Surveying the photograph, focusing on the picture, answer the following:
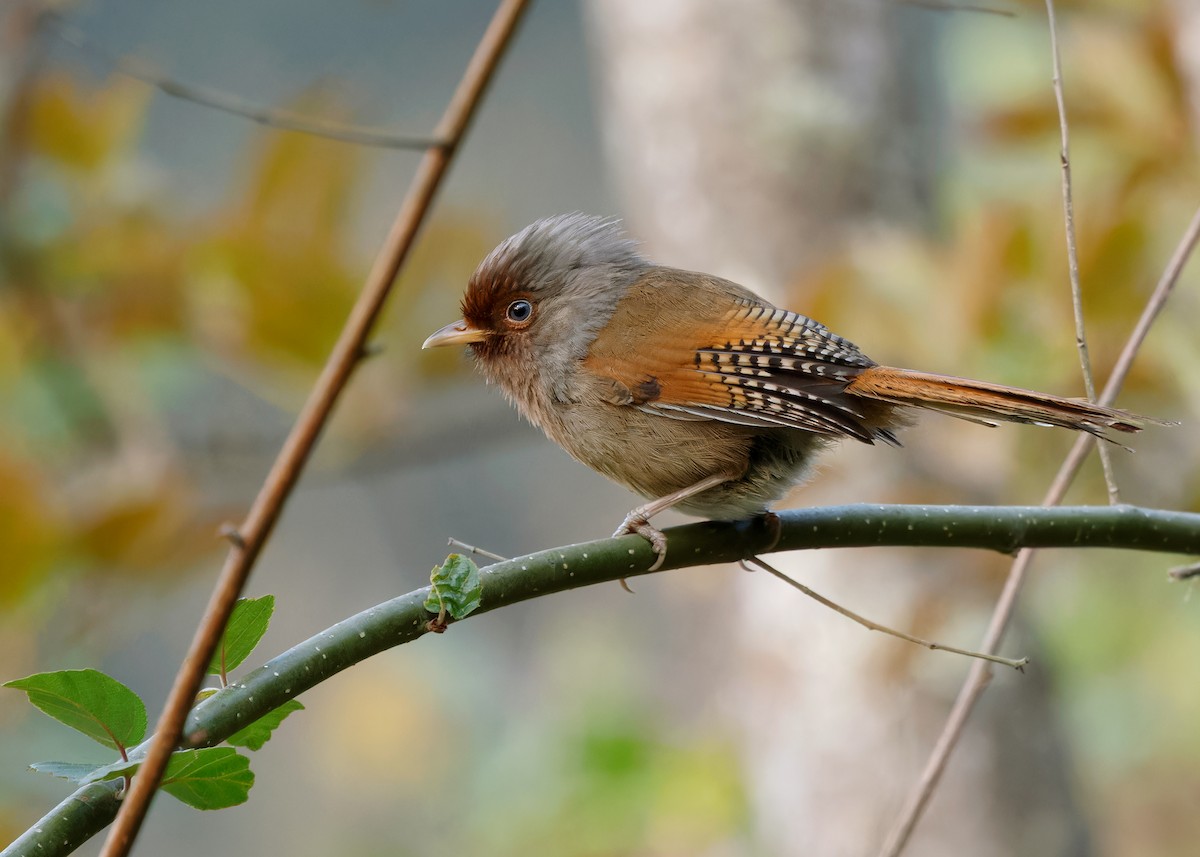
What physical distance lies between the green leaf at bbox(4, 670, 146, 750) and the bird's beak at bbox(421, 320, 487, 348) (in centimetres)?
140

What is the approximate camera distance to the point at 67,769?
103 cm

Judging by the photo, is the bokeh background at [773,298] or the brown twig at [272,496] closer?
the brown twig at [272,496]

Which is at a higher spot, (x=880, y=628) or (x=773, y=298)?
(x=773, y=298)

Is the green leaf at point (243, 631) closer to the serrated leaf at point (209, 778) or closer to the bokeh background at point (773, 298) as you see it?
the serrated leaf at point (209, 778)

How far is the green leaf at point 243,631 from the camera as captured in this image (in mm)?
1131

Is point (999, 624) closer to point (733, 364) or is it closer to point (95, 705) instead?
point (733, 364)

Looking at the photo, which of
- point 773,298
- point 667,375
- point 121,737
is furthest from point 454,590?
point 773,298

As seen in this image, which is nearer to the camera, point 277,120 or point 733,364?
point 277,120

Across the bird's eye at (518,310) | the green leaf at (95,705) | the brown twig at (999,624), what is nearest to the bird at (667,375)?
the bird's eye at (518,310)

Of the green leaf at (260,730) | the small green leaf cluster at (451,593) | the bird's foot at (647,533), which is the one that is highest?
the bird's foot at (647,533)

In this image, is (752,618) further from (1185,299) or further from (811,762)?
(1185,299)

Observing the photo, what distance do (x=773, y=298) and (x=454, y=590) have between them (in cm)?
306

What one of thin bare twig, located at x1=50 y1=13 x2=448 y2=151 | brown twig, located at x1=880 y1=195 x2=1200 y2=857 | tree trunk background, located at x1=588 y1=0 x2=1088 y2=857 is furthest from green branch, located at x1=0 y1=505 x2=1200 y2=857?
tree trunk background, located at x1=588 y1=0 x2=1088 y2=857

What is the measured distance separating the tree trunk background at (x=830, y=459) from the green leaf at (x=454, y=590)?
1973 millimetres
